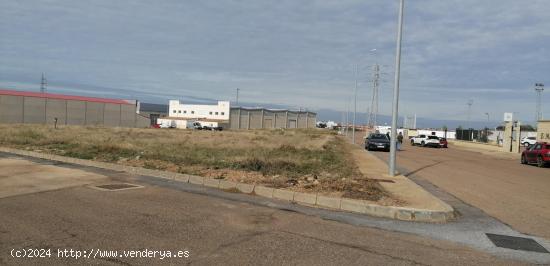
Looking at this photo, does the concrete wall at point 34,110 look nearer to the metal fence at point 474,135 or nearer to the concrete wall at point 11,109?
the concrete wall at point 11,109

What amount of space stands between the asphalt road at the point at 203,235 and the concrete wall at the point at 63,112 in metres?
82.6

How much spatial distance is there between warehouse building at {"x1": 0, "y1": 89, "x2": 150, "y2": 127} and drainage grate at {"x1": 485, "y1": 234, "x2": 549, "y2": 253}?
85711mm

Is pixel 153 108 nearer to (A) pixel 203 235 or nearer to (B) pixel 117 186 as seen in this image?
(B) pixel 117 186

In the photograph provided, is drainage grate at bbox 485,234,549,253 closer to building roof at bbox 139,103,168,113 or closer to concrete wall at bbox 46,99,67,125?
concrete wall at bbox 46,99,67,125

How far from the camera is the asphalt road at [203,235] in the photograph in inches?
243

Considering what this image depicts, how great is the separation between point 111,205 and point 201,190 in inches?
113

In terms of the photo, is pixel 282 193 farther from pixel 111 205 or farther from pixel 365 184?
pixel 111 205

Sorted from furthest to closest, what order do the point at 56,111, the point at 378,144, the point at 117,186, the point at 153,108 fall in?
the point at 153,108
the point at 56,111
the point at 378,144
the point at 117,186

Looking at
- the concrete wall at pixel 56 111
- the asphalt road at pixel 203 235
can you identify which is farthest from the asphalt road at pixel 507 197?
the concrete wall at pixel 56 111

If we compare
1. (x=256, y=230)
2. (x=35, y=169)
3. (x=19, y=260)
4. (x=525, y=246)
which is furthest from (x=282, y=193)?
(x=35, y=169)

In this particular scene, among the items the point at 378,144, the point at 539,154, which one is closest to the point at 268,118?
the point at 378,144

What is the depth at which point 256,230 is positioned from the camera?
298 inches

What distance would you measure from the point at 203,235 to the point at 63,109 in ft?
300

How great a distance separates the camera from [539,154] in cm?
2902
